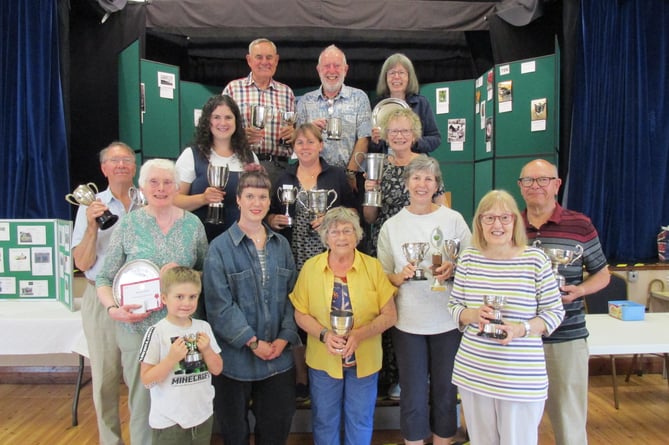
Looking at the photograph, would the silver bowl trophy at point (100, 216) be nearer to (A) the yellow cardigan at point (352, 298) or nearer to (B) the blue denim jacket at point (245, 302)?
(B) the blue denim jacket at point (245, 302)

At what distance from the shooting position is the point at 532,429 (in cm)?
211

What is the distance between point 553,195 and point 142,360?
6.84 ft

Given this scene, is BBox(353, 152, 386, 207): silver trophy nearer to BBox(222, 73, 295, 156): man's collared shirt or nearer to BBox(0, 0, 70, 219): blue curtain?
BBox(222, 73, 295, 156): man's collared shirt

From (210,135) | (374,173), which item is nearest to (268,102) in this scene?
(210,135)

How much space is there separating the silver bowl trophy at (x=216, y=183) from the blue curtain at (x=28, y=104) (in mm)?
2579

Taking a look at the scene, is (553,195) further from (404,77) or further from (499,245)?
(404,77)

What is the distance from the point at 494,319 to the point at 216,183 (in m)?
1.57

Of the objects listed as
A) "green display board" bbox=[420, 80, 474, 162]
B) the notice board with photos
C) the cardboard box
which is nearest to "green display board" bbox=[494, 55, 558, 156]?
"green display board" bbox=[420, 80, 474, 162]

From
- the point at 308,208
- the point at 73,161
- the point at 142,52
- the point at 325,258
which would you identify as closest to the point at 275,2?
the point at 142,52

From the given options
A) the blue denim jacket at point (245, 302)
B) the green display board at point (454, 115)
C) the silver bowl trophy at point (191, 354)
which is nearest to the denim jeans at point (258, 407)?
the blue denim jacket at point (245, 302)

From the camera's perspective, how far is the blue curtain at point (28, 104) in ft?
14.6

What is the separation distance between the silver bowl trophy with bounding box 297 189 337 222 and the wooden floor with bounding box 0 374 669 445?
5.19ft

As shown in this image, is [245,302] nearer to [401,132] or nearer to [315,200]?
[315,200]

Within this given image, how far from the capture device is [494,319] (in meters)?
2.07
